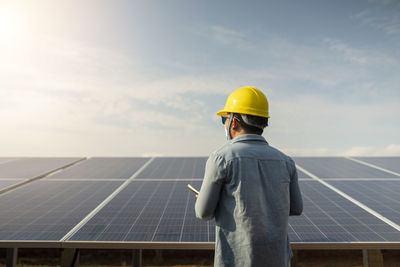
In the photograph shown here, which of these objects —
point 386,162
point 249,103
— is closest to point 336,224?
point 249,103

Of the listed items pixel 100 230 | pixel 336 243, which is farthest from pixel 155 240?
pixel 336 243

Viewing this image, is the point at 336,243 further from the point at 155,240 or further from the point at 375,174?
the point at 375,174

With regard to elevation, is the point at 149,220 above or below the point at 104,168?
below

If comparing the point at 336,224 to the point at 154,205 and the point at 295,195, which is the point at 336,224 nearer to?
the point at 295,195

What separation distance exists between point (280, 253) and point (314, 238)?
4.03ft

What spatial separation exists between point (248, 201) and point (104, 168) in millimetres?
5529

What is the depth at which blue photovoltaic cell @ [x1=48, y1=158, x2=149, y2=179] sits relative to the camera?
5992 mm

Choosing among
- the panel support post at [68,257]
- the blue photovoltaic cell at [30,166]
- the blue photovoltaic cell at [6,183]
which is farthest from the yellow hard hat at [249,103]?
the blue photovoltaic cell at [30,166]

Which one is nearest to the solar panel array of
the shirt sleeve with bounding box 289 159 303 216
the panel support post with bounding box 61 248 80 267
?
the panel support post with bounding box 61 248 80 267

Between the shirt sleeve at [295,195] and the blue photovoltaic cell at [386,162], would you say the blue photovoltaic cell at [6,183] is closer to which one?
the shirt sleeve at [295,195]

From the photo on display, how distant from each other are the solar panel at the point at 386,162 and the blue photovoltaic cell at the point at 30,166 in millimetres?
8722

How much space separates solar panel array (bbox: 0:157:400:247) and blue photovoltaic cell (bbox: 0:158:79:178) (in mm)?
80

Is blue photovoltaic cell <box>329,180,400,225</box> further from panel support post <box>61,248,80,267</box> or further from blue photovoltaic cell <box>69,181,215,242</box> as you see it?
panel support post <box>61,248,80,267</box>

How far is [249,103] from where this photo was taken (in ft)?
7.68
